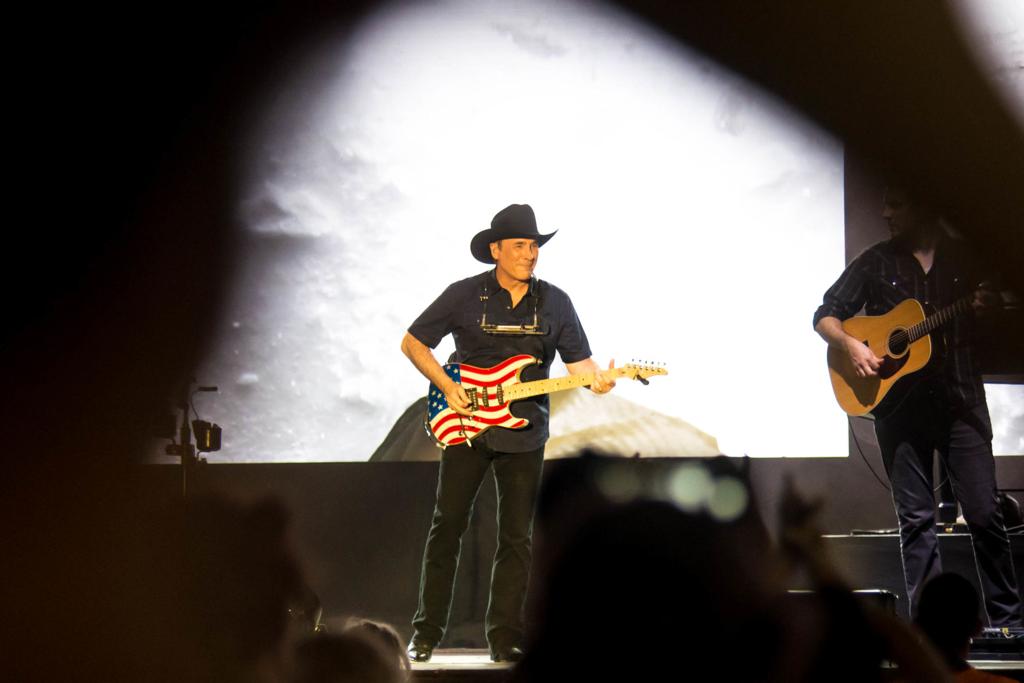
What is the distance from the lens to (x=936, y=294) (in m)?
4.88

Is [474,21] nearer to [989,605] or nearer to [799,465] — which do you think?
[799,465]

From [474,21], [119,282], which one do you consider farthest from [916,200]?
[119,282]

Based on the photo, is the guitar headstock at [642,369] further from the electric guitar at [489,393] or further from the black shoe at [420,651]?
the black shoe at [420,651]

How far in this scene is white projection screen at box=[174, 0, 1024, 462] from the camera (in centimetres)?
565

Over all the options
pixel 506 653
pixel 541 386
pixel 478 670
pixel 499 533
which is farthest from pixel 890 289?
pixel 478 670

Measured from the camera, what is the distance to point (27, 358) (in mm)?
5602

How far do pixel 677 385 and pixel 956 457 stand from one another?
1.46m

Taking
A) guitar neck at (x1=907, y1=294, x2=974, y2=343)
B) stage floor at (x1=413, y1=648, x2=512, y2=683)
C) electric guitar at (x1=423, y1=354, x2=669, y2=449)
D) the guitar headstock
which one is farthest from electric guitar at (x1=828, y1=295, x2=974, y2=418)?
stage floor at (x1=413, y1=648, x2=512, y2=683)

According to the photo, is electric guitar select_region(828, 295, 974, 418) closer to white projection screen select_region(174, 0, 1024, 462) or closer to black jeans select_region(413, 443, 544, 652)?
white projection screen select_region(174, 0, 1024, 462)

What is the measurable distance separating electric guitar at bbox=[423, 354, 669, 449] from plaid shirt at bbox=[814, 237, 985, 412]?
3.86ft

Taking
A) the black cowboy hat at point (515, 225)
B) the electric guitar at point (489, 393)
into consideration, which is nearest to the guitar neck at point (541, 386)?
the electric guitar at point (489, 393)

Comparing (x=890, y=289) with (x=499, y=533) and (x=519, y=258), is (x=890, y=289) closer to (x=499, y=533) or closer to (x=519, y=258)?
(x=519, y=258)

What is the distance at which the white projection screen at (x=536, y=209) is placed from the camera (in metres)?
5.65

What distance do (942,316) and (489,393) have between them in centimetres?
208
